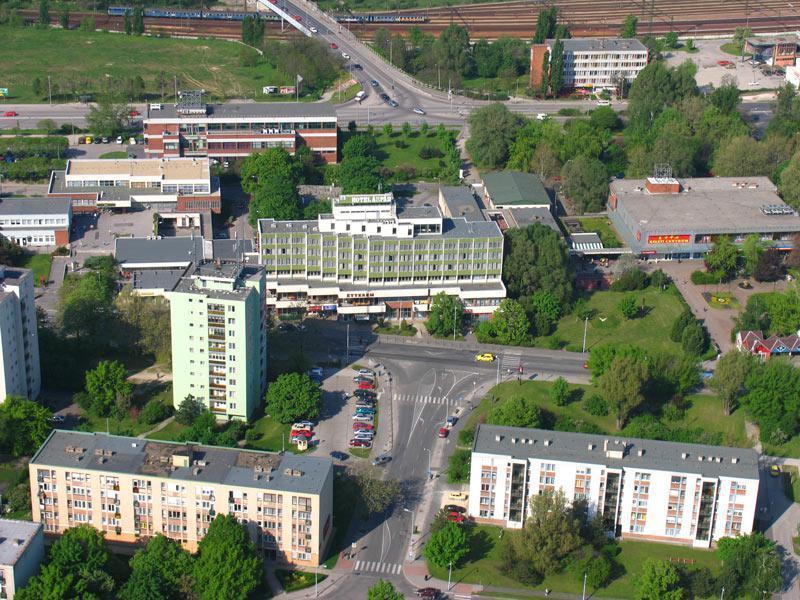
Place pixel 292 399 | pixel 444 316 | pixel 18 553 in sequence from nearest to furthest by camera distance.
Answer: pixel 18 553, pixel 292 399, pixel 444 316

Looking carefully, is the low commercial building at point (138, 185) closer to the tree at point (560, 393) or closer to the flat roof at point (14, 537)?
the tree at point (560, 393)

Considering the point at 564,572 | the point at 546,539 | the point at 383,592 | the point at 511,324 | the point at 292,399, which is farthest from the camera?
the point at 511,324

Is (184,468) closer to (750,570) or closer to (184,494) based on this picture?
(184,494)

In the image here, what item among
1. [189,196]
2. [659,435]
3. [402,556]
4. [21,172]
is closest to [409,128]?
[189,196]

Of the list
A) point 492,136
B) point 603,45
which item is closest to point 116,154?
point 492,136

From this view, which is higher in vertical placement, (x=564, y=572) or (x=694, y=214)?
(x=694, y=214)

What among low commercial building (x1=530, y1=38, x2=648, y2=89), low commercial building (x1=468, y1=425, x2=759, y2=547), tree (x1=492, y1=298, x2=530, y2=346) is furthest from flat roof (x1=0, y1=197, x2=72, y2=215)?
low commercial building (x1=530, y1=38, x2=648, y2=89)

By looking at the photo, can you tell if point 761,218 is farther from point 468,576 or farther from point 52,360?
point 52,360
